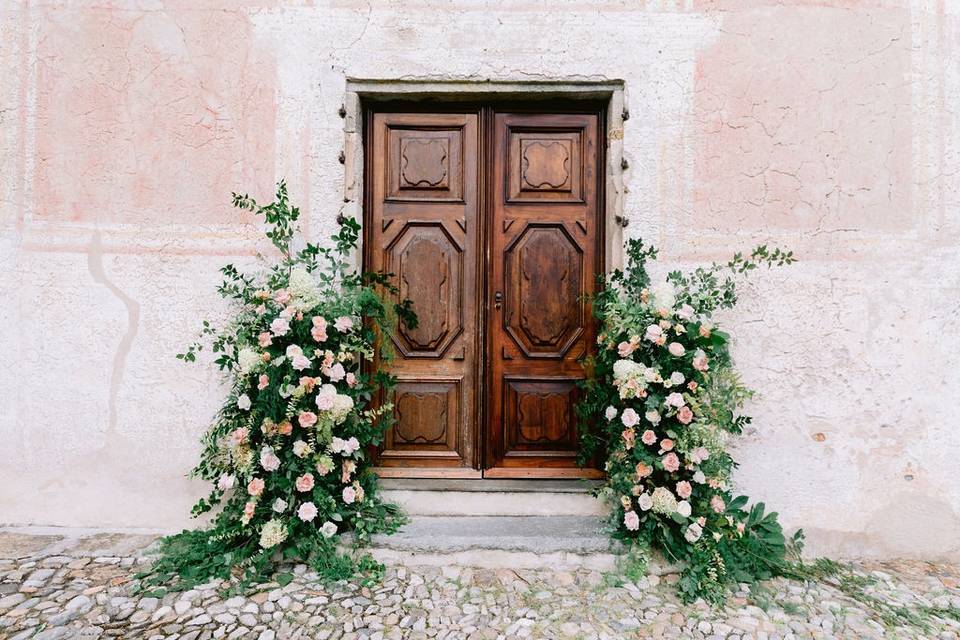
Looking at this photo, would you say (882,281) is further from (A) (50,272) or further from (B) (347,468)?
(A) (50,272)

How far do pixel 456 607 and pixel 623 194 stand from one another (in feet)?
7.30

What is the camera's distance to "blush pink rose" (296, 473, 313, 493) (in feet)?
8.50

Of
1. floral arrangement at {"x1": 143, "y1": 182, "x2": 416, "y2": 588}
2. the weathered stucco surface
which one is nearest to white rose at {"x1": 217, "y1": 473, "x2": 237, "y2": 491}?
floral arrangement at {"x1": 143, "y1": 182, "x2": 416, "y2": 588}

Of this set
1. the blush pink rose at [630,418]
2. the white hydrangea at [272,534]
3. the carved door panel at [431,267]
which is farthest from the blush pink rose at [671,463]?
the white hydrangea at [272,534]

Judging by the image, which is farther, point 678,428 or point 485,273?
point 485,273

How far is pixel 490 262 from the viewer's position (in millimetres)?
3162

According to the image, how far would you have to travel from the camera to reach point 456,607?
7.92 ft

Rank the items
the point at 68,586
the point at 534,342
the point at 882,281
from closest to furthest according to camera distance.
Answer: the point at 68,586 < the point at 882,281 < the point at 534,342

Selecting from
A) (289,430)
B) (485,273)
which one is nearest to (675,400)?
(485,273)

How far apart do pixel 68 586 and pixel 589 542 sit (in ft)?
7.94

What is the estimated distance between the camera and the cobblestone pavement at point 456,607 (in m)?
2.25

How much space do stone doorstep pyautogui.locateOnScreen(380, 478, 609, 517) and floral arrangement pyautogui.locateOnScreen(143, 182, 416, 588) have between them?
0.14 meters

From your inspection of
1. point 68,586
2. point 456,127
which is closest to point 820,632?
point 456,127

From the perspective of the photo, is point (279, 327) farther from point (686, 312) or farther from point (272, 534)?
point (686, 312)
